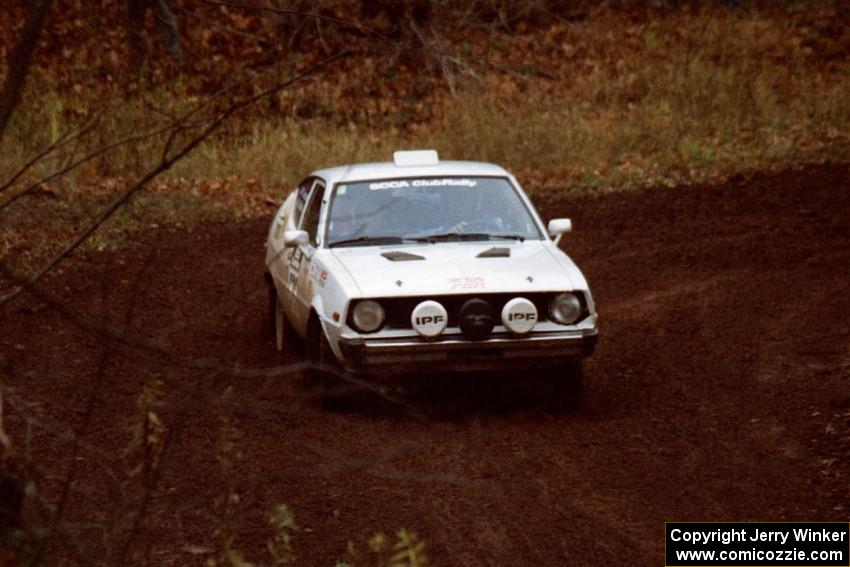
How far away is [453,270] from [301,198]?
2694 millimetres

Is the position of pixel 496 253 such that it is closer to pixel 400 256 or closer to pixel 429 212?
pixel 400 256

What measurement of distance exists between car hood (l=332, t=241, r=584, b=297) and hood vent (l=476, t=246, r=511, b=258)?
21mm

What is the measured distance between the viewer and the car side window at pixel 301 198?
418 inches

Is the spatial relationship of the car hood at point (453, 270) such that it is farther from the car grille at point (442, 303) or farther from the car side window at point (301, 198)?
the car side window at point (301, 198)

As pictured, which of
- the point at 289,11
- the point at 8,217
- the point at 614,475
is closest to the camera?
the point at 289,11

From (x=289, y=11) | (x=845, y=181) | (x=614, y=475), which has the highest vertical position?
(x=289, y=11)

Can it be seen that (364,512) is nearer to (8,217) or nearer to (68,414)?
(68,414)

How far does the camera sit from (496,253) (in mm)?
8930

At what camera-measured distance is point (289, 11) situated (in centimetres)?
379

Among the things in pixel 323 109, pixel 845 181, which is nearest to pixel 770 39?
pixel 323 109

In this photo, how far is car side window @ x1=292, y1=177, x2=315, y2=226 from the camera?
10.6m

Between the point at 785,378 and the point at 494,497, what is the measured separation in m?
3.34

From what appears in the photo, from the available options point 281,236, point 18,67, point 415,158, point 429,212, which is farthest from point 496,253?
point 18,67

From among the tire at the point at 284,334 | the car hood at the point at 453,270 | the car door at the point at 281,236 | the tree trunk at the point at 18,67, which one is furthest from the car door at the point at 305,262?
the tree trunk at the point at 18,67
